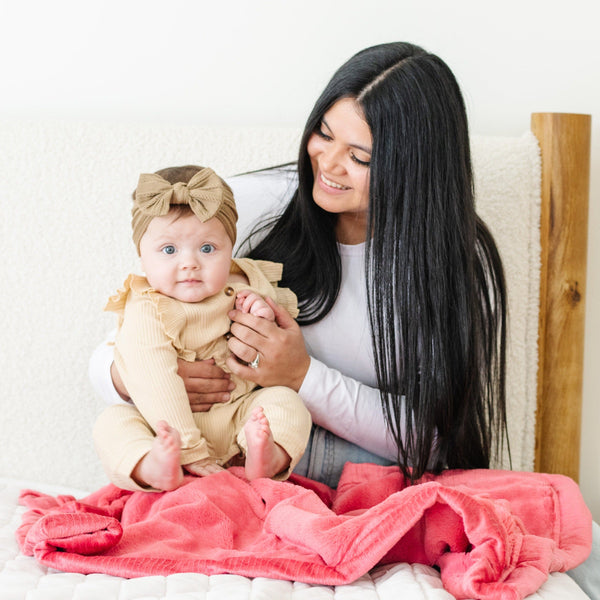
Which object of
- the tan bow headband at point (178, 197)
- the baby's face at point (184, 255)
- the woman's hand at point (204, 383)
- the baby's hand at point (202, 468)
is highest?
the tan bow headband at point (178, 197)

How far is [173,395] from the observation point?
120cm

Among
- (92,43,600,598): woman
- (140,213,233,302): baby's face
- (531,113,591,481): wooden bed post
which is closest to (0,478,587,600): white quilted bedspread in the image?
(92,43,600,598): woman

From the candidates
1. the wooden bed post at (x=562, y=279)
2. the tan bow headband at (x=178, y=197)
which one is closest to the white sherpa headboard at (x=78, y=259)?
the wooden bed post at (x=562, y=279)

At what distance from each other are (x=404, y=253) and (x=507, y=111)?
0.66m

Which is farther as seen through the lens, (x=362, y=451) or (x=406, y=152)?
(x=362, y=451)

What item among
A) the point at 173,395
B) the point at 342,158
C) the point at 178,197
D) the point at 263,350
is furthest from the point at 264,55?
the point at 173,395

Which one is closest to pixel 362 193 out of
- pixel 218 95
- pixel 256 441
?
pixel 256 441

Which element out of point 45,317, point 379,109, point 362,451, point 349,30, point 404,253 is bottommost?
point 362,451

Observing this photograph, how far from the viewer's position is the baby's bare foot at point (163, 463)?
1114 mm

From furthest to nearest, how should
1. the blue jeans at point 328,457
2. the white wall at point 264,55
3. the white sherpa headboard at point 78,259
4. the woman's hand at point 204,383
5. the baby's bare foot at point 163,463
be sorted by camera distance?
1. the white wall at point 264,55
2. the white sherpa headboard at point 78,259
3. the blue jeans at point 328,457
4. the woman's hand at point 204,383
5. the baby's bare foot at point 163,463

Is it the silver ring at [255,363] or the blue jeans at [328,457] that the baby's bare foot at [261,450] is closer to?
the silver ring at [255,363]

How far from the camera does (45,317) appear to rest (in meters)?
1.58

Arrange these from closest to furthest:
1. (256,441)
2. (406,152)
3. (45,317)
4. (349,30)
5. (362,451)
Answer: (256,441)
(406,152)
(362,451)
(45,317)
(349,30)

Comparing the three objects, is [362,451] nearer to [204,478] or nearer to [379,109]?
[204,478]
